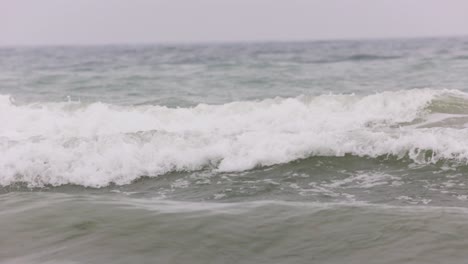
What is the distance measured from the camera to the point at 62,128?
11.7 meters

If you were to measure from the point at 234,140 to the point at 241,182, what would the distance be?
5.86 feet

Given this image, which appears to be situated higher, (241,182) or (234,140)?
(234,140)

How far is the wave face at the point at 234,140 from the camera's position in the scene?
7.80 metres

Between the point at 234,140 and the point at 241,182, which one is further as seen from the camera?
the point at 234,140

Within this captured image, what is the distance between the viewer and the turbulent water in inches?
180

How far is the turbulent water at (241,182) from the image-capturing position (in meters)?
4.56

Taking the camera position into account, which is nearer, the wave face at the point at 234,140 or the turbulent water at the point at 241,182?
the turbulent water at the point at 241,182

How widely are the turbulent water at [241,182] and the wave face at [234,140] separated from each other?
3cm

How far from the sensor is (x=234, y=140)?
28.8ft

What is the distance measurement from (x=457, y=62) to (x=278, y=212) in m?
21.6

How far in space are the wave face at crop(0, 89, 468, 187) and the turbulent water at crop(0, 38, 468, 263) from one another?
1.1 inches

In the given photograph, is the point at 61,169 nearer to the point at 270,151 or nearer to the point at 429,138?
the point at 270,151

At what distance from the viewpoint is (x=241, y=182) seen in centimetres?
706

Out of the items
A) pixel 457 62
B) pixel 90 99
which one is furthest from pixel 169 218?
pixel 457 62
